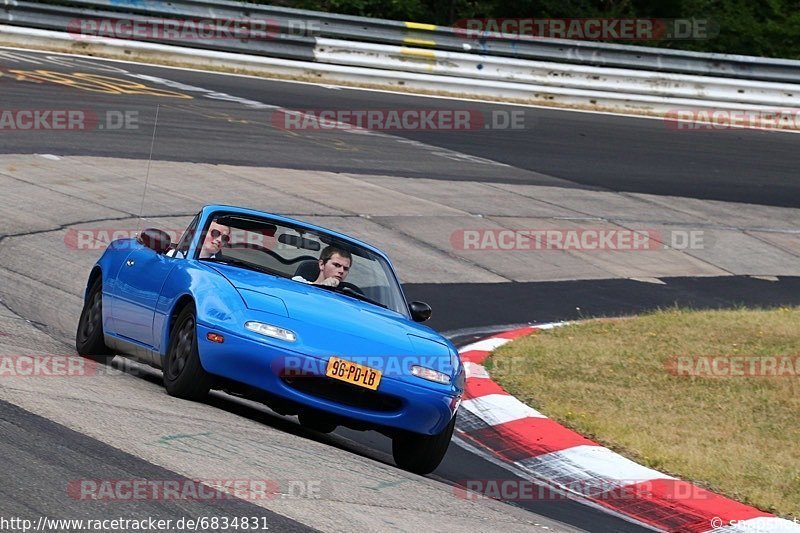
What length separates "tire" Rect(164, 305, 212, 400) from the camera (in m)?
7.13

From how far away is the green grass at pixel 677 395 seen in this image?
7.99 meters

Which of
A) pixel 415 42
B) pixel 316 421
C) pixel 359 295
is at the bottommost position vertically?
pixel 316 421

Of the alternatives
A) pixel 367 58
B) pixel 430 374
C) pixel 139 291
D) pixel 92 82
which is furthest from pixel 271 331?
pixel 367 58

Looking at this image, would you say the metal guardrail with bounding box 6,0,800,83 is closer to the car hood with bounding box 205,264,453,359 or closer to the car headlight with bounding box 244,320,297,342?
the car hood with bounding box 205,264,453,359

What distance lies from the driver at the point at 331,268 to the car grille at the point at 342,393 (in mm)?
1289

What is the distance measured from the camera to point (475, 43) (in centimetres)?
2534

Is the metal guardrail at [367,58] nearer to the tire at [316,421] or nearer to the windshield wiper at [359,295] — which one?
the windshield wiper at [359,295]

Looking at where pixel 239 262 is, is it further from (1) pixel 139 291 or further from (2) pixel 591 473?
(2) pixel 591 473

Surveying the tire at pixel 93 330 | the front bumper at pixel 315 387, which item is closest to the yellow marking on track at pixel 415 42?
the tire at pixel 93 330

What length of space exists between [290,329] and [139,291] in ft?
5.44

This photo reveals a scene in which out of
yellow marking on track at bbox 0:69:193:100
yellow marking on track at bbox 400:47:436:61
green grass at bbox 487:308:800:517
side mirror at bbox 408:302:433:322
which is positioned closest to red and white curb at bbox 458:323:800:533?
green grass at bbox 487:308:800:517

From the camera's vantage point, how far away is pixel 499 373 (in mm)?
10273

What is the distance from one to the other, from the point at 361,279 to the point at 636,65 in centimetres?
1880

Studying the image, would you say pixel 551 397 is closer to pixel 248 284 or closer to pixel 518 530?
pixel 248 284
